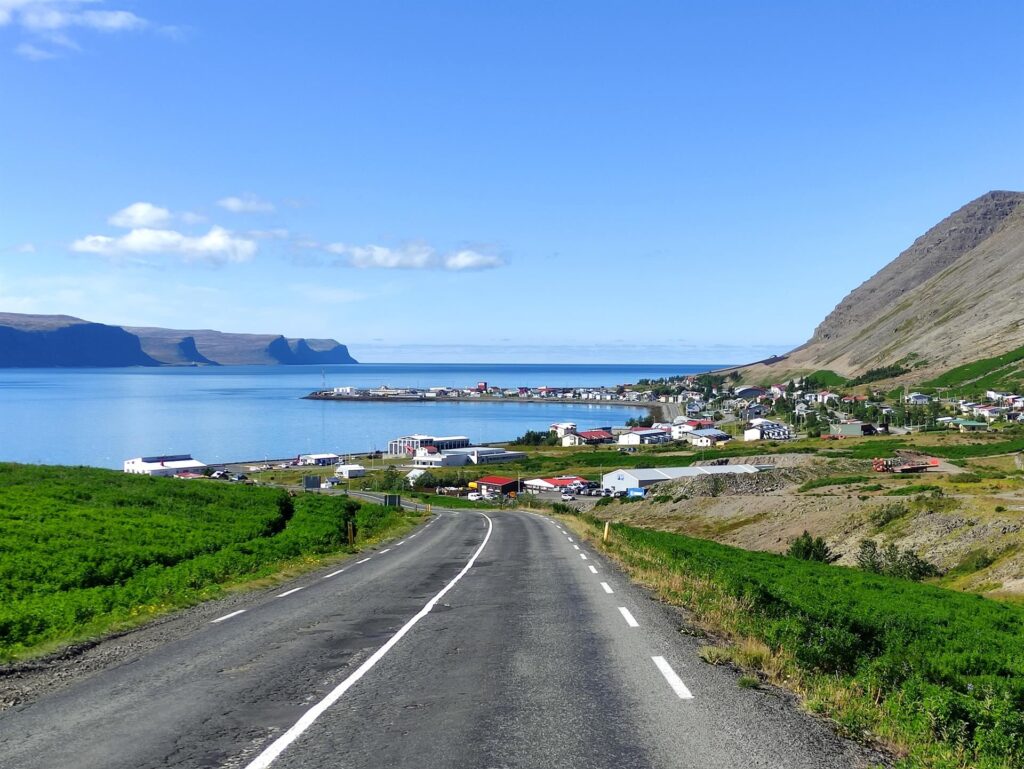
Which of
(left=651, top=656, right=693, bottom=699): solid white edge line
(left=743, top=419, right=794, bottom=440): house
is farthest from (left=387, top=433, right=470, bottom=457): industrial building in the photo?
(left=651, top=656, right=693, bottom=699): solid white edge line

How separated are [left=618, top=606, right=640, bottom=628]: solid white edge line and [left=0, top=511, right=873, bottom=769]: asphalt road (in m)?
0.09

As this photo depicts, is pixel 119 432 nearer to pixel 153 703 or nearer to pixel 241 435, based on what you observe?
pixel 241 435

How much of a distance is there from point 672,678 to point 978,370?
217650 mm

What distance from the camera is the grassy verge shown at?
7496 mm

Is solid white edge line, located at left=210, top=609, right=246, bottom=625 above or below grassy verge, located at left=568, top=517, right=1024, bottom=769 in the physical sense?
below

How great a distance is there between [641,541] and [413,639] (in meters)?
20.1

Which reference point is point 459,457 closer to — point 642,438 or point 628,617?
point 642,438

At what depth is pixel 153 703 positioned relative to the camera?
9414 mm

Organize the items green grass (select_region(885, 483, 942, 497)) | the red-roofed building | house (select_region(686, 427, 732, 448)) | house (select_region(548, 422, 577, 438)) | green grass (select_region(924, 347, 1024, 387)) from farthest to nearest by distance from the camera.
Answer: green grass (select_region(924, 347, 1024, 387))
house (select_region(548, 422, 577, 438))
house (select_region(686, 427, 732, 448))
the red-roofed building
green grass (select_region(885, 483, 942, 497))

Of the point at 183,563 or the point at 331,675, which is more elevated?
the point at 331,675

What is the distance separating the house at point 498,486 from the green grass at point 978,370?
135140 millimetres

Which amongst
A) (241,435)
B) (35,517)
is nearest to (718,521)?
(35,517)

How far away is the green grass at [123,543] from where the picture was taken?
52.0 feet

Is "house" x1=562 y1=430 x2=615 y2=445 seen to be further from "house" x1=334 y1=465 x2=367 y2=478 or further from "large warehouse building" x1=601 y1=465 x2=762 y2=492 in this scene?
"large warehouse building" x1=601 y1=465 x2=762 y2=492
